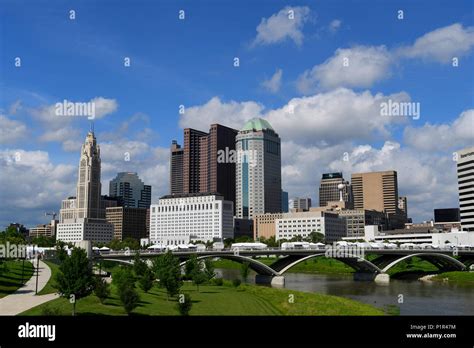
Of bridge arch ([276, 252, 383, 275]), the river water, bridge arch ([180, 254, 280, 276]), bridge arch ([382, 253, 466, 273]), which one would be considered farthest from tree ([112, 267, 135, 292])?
bridge arch ([382, 253, 466, 273])

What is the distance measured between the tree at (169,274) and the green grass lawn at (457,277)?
175ft

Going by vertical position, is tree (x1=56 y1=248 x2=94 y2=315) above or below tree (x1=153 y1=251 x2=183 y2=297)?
above

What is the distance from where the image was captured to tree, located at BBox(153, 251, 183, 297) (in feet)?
160

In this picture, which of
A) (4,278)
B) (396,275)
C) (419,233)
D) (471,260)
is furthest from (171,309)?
(419,233)

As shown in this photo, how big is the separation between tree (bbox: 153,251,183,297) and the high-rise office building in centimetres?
12157

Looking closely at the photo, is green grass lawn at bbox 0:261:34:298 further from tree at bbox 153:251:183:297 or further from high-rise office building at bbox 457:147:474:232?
high-rise office building at bbox 457:147:474:232

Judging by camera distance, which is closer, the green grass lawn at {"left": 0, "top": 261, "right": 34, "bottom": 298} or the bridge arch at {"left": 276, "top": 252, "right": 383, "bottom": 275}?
the green grass lawn at {"left": 0, "top": 261, "right": 34, "bottom": 298}

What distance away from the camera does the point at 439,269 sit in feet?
337

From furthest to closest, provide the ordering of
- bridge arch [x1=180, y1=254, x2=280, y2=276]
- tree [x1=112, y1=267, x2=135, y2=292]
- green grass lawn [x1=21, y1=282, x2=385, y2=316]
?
Answer: 1. bridge arch [x1=180, y1=254, x2=280, y2=276]
2. tree [x1=112, y1=267, x2=135, y2=292]
3. green grass lawn [x1=21, y1=282, x2=385, y2=316]

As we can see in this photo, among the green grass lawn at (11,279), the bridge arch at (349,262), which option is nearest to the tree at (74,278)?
the green grass lawn at (11,279)

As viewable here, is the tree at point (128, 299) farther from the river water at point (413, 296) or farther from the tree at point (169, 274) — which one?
the river water at point (413, 296)

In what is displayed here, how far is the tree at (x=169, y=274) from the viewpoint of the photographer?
4875 centimetres
